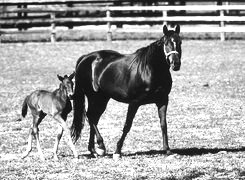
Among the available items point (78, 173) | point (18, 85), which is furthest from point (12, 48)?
point (78, 173)

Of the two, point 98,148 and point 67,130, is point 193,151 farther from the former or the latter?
point 67,130

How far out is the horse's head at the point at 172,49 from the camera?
9.60 meters

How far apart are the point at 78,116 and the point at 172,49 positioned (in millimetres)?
2246

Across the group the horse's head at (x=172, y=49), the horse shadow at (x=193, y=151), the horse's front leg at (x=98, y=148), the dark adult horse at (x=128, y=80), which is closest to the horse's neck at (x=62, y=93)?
the dark adult horse at (x=128, y=80)

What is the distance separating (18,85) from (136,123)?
22.8 feet

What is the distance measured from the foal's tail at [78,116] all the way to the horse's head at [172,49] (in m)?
1.99

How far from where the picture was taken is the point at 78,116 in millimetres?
11117

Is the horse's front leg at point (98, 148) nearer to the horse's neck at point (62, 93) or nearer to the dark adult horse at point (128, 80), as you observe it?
the dark adult horse at point (128, 80)

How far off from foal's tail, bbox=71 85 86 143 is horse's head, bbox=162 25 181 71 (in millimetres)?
1986

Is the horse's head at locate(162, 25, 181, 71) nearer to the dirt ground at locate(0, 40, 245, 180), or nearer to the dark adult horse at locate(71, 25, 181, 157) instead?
the dark adult horse at locate(71, 25, 181, 157)

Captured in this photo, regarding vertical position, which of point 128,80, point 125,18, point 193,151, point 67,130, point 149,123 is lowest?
point 149,123

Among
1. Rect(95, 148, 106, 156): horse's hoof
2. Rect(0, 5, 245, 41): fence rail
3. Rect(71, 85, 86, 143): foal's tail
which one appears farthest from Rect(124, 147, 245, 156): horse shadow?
Rect(0, 5, 245, 41): fence rail

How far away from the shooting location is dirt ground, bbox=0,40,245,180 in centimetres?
918

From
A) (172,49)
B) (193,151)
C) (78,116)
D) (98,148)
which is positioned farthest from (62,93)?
(193,151)
